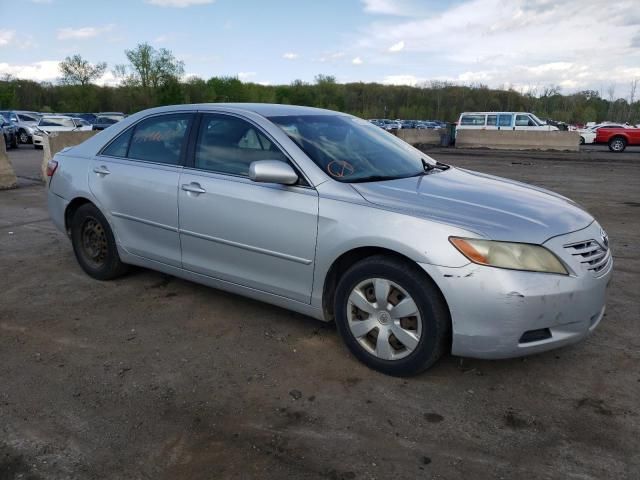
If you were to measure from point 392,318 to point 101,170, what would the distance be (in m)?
2.91

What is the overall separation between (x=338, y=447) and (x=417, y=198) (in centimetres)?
148

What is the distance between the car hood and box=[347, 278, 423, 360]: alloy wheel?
1.59 ft

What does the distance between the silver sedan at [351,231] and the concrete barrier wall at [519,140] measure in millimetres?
22698

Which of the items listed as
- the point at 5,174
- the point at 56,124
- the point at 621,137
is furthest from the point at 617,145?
the point at 5,174

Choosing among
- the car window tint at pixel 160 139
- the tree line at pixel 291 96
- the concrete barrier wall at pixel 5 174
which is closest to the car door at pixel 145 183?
the car window tint at pixel 160 139

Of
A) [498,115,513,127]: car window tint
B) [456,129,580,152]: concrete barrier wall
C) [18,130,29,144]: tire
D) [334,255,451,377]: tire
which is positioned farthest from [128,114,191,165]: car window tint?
[498,115,513,127]: car window tint

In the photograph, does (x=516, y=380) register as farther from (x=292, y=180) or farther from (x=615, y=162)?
(x=615, y=162)

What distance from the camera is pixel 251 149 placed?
12.5 ft

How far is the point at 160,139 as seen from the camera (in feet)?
14.4

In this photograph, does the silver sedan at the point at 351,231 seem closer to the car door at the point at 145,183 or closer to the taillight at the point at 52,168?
the car door at the point at 145,183

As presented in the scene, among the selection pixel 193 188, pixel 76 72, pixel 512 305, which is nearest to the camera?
pixel 512 305

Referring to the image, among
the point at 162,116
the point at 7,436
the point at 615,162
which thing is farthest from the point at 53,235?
the point at 615,162

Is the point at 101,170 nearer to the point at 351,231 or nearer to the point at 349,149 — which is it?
the point at 349,149

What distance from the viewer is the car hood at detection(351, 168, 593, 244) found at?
9.73ft
